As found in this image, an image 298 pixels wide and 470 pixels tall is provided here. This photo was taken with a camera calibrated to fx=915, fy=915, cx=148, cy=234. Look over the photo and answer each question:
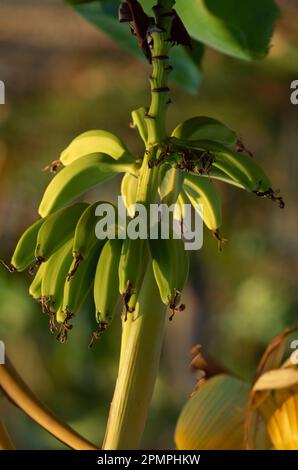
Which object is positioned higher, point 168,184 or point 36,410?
point 168,184

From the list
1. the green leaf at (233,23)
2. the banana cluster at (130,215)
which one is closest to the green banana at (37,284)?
the banana cluster at (130,215)

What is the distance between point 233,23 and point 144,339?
380 mm

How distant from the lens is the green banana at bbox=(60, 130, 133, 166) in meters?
0.76

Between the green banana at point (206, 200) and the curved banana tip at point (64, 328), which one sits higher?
the green banana at point (206, 200)

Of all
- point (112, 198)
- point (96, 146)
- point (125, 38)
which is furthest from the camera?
point (112, 198)

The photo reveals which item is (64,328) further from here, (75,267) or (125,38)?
(125,38)

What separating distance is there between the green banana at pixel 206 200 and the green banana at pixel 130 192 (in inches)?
2.8

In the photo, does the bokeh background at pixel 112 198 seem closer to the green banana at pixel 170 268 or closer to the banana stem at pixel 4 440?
the green banana at pixel 170 268

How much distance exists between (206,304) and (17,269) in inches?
83.2

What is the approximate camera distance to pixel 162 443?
2.92 meters

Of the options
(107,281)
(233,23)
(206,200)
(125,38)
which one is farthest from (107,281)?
(125,38)

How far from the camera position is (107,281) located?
2.35ft

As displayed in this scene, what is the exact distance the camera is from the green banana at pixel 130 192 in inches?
26.9

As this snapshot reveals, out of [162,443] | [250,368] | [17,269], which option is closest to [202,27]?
[17,269]
